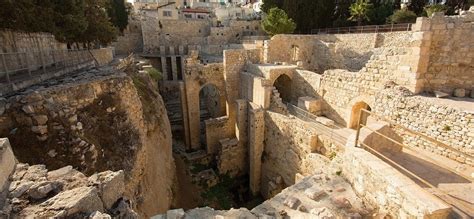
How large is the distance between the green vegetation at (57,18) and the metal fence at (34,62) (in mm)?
1135

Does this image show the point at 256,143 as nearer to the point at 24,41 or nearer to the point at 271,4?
the point at 24,41

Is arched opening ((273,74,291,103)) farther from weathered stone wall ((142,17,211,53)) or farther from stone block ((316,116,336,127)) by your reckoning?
weathered stone wall ((142,17,211,53))

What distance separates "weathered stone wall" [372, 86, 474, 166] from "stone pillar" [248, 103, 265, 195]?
576cm

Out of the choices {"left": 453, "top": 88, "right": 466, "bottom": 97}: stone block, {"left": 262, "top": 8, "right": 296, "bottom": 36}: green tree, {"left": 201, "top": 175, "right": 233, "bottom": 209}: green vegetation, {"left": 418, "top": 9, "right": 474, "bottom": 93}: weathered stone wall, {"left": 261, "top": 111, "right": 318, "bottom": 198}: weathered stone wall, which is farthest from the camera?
{"left": 262, "top": 8, "right": 296, "bottom": 36}: green tree

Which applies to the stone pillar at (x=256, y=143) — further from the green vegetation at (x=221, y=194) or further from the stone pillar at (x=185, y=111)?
the stone pillar at (x=185, y=111)

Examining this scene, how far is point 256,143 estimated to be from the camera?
13281mm

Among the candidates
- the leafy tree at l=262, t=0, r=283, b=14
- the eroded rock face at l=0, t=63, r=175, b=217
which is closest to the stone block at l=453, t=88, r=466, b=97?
the eroded rock face at l=0, t=63, r=175, b=217

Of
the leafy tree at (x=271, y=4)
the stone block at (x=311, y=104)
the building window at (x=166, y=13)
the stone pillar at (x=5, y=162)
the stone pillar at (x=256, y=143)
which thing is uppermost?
the leafy tree at (x=271, y=4)

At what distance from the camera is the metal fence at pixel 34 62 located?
7148 millimetres

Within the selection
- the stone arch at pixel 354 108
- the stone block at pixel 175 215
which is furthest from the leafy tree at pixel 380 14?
the stone block at pixel 175 215

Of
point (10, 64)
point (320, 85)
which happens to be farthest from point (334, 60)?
point (10, 64)

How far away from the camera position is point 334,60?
18719 millimetres

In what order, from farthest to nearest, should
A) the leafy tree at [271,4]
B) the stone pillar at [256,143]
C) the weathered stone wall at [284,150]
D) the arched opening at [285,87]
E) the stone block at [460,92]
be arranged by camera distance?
the leafy tree at [271,4]
the arched opening at [285,87]
the stone pillar at [256,143]
the weathered stone wall at [284,150]
the stone block at [460,92]

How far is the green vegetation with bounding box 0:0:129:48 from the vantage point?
29.4 feet
